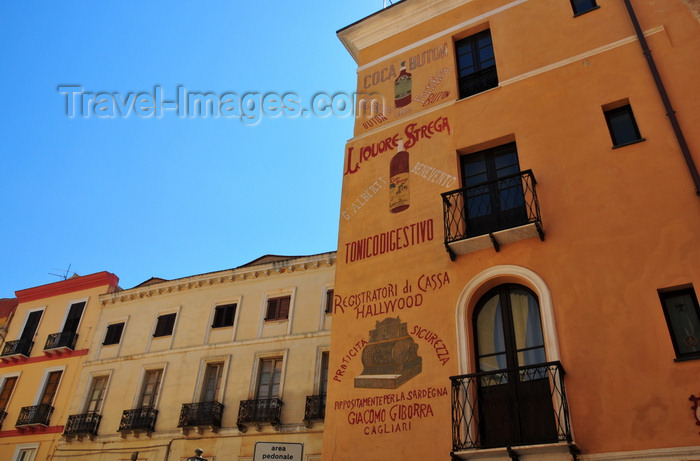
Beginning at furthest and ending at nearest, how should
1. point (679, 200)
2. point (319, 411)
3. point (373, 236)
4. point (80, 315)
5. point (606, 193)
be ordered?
point (80, 315) → point (319, 411) → point (373, 236) → point (606, 193) → point (679, 200)

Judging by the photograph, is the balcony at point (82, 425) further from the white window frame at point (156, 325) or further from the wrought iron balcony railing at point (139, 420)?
the white window frame at point (156, 325)

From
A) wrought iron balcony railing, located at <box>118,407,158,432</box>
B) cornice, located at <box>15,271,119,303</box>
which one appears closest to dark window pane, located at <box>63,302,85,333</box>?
cornice, located at <box>15,271,119,303</box>

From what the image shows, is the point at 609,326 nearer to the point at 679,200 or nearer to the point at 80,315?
the point at 679,200

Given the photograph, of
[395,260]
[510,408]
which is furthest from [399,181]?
[510,408]

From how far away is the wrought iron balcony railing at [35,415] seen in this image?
24.0 m

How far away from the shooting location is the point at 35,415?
2430 centimetres

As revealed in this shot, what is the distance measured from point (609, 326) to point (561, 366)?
91 cm

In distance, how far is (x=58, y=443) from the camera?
2330 centimetres

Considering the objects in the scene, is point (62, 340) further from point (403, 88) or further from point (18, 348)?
point (403, 88)

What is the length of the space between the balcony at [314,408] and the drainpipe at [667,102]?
1384 cm

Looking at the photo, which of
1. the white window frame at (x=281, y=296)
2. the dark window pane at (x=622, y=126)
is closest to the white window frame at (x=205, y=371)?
the white window frame at (x=281, y=296)

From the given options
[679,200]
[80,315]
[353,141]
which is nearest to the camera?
[679,200]

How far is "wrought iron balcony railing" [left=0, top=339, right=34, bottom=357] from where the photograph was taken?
88.2ft

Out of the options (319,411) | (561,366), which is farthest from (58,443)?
(561,366)
